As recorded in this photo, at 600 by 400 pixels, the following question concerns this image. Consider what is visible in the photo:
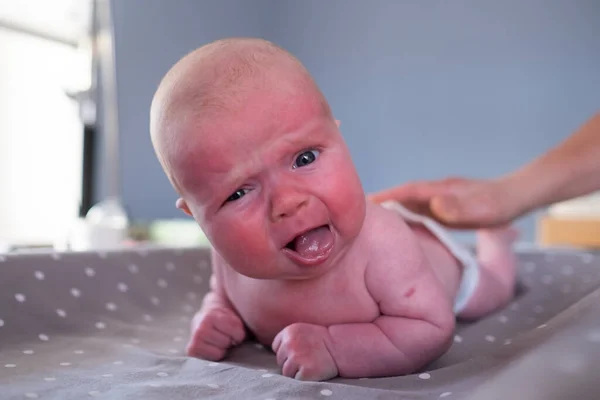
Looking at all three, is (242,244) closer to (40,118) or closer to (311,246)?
(311,246)

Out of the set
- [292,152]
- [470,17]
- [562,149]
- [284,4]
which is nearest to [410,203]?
[562,149]

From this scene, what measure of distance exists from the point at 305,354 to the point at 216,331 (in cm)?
19

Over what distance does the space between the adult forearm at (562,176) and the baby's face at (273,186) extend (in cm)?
50

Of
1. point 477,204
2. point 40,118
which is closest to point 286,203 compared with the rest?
point 477,204

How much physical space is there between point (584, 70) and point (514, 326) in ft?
7.20

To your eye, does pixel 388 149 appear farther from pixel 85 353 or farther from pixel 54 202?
pixel 85 353

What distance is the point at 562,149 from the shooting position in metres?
1.09

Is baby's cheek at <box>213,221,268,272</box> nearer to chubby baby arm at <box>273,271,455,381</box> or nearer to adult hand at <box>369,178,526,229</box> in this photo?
chubby baby arm at <box>273,271,455,381</box>

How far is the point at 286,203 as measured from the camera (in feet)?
1.89

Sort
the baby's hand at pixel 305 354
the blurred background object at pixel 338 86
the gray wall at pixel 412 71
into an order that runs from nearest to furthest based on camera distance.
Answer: the baby's hand at pixel 305 354
the blurred background object at pixel 338 86
the gray wall at pixel 412 71

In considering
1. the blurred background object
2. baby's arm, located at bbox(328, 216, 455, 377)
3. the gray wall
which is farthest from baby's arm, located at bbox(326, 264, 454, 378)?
the gray wall

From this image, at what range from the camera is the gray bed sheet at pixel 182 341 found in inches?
11.0

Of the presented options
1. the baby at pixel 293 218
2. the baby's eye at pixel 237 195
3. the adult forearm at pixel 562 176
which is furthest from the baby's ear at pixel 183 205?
the adult forearm at pixel 562 176

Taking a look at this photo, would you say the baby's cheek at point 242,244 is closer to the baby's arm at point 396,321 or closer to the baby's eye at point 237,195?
the baby's eye at point 237,195
